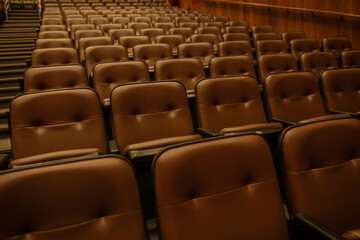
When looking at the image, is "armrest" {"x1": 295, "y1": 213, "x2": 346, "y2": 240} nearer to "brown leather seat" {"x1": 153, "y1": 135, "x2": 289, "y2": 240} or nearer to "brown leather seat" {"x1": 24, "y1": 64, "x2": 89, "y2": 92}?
"brown leather seat" {"x1": 153, "y1": 135, "x2": 289, "y2": 240}

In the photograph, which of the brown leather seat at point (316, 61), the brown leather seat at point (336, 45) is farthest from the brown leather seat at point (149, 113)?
the brown leather seat at point (336, 45)

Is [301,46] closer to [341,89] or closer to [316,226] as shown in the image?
[341,89]

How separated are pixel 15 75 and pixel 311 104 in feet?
3.42

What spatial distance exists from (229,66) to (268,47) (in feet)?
1.22

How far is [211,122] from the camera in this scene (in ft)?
1.74

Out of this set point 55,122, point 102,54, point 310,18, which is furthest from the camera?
point 310,18

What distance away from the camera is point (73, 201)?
240 mm

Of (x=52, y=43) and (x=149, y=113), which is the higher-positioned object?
(x=52, y=43)

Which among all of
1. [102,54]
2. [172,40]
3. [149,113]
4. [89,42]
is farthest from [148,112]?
[172,40]

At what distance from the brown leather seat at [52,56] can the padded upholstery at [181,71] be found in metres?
0.28

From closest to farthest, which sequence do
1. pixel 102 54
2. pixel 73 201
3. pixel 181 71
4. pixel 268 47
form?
pixel 73 201
pixel 181 71
pixel 102 54
pixel 268 47

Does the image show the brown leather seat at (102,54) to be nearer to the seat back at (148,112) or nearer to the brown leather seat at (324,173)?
the seat back at (148,112)

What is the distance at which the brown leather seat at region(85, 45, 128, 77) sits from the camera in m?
0.80

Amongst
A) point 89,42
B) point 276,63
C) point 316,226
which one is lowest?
point 316,226
